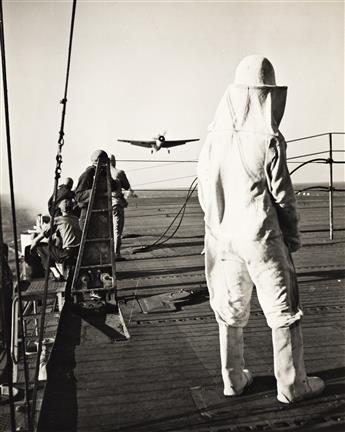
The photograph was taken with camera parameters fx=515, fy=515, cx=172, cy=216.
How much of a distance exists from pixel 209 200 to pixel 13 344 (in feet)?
8.54

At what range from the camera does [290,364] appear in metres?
2.81

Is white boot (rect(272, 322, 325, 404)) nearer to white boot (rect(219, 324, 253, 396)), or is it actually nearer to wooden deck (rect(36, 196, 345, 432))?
wooden deck (rect(36, 196, 345, 432))

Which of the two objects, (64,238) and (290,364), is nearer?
(290,364)

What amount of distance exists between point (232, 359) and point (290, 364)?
34 cm

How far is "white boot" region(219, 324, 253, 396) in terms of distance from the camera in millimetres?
2961

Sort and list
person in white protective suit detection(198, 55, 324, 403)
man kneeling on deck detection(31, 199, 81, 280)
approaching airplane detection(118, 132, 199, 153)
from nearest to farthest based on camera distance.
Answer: person in white protective suit detection(198, 55, 324, 403), man kneeling on deck detection(31, 199, 81, 280), approaching airplane detection(118, 132, 199, 153)

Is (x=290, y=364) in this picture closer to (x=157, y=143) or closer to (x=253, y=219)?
(x=253, y=219)

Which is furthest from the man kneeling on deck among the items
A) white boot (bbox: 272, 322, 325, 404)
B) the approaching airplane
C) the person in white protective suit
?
the approaching airplane

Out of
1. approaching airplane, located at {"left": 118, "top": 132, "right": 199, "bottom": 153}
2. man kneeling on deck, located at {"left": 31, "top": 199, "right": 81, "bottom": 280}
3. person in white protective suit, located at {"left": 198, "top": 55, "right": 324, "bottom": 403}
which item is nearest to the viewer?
person in white protective suit, located at {"left": 198, "top": 55, "right": 324, "bottom": 403}

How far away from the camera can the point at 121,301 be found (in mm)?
5410

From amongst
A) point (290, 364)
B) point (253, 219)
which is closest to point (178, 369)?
point (290, 364)

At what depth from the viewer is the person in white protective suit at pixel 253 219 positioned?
8.86 ft

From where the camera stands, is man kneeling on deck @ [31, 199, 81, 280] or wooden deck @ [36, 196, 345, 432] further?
man kneeling on deck @ [31, 199, 81, 280]

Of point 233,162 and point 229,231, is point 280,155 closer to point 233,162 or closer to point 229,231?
point 233,162
